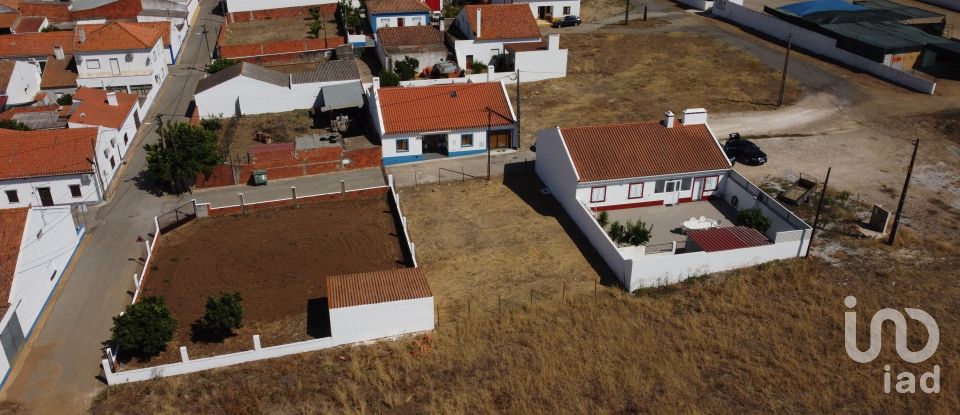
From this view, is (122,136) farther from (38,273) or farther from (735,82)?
(735,82)

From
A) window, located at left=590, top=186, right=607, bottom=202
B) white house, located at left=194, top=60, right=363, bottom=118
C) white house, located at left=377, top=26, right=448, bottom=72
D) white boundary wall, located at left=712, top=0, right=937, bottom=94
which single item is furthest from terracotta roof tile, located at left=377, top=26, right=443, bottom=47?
white boundary wall, located at left=712, top=0, right=937, bottom=94

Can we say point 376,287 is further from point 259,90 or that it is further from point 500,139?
point 259,90

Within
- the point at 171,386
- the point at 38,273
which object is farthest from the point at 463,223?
the point at 38,273

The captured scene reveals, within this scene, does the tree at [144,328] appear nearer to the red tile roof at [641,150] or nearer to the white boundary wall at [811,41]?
the red tile roof at [641,150]

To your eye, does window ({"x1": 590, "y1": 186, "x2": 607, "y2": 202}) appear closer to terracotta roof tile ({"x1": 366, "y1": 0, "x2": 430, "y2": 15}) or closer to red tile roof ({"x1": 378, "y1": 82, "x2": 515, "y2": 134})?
red tile roof ({"x1": 378, "y1": 82, "x2": 515, "y2": 134})

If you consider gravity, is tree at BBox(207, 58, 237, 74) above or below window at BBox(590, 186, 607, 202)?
above

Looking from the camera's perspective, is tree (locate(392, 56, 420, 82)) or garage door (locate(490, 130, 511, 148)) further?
tree (locate(392, 56, 420, 82))

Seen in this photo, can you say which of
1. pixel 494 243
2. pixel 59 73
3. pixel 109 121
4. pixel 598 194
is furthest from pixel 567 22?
pixel 59 73
